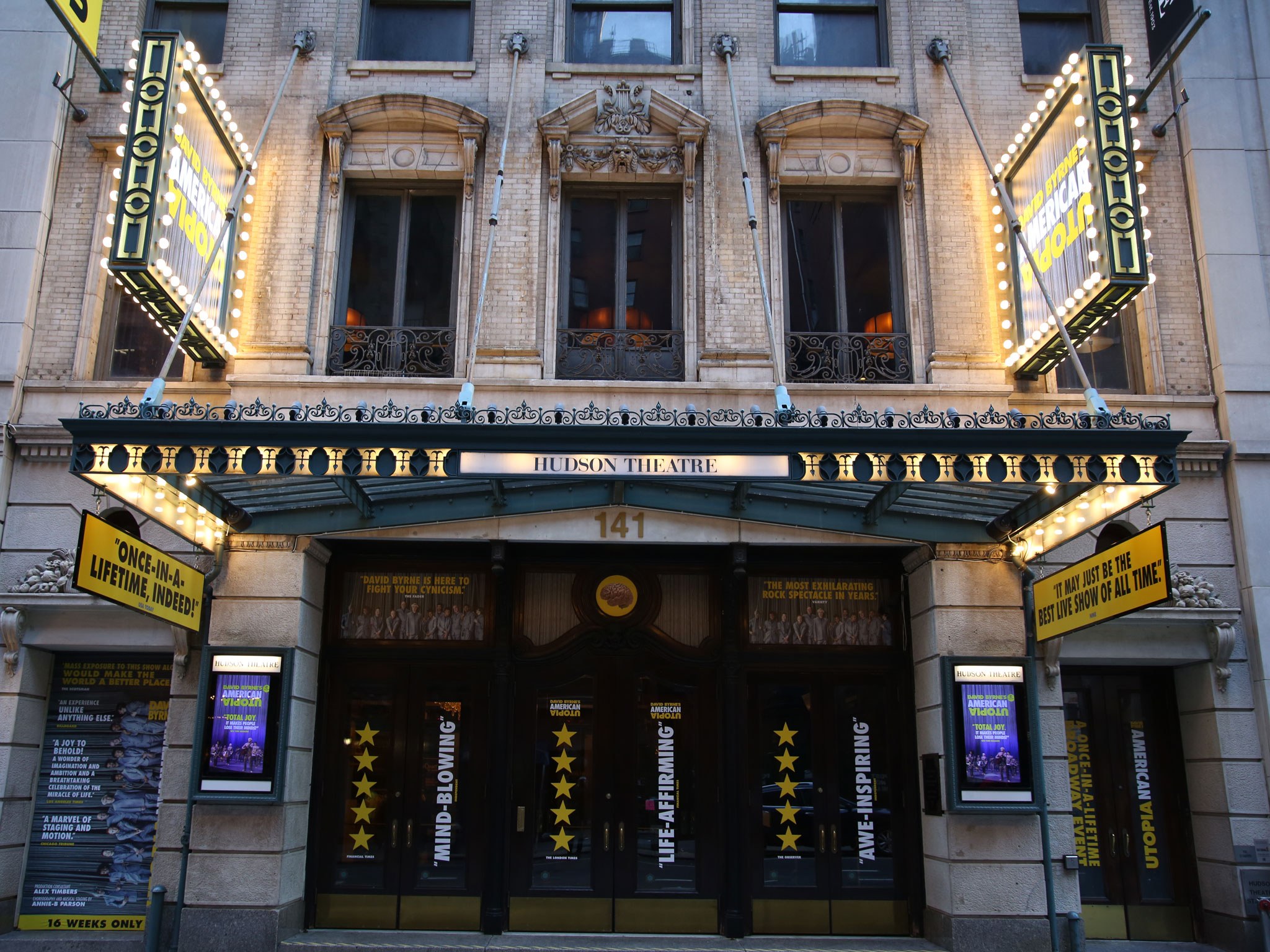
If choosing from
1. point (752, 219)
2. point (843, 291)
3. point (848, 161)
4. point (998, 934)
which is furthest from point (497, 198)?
point (998, 934)

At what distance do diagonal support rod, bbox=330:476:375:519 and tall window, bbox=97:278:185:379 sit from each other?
357cm

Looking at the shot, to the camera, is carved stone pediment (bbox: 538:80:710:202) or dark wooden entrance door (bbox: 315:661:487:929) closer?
dark wooden entrance door (bbox: 315:661:487:929)

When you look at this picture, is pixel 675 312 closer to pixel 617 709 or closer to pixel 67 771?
pixel 617 709

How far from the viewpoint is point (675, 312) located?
44.0 ft

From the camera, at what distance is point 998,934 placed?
11062mm

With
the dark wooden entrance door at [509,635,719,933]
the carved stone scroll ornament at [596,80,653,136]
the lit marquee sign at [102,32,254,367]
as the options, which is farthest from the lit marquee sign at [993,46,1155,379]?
the lit marquee sign at [102,32,254,367]

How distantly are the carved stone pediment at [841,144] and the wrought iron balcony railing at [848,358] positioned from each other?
6.47 feet

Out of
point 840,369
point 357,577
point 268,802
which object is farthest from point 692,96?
point 268,802

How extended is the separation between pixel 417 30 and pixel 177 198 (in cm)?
498

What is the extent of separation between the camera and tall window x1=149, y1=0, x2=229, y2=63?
47.5ft

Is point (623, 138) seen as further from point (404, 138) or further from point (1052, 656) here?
point (1052, 656)

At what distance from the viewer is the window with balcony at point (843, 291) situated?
1316 centimetres

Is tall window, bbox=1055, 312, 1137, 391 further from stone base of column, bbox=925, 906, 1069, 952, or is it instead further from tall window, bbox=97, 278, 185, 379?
tall window, bbox=97, 278, 185, 379

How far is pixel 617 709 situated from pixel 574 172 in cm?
704
